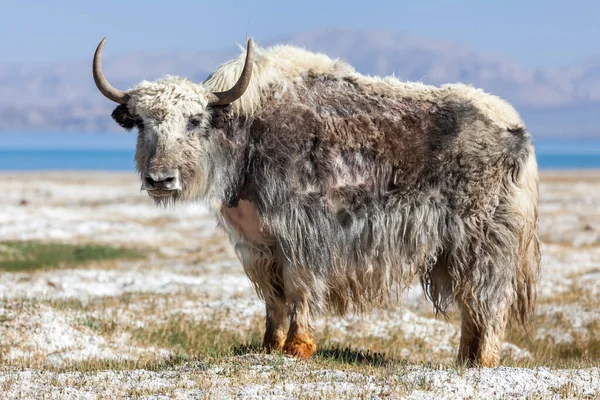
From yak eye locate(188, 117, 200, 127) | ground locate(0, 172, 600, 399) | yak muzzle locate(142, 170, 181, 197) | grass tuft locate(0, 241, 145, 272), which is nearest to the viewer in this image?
ground locate(0, 172, 600, 399)

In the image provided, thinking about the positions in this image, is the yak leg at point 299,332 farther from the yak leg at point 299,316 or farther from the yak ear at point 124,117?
the yak ear at point 124,117

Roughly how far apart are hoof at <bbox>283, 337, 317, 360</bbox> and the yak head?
1480 mm

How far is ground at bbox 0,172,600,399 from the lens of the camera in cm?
628

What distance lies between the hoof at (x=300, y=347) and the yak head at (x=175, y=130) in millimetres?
1480

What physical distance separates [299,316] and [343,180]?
123 centimetres

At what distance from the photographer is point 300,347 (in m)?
7.55

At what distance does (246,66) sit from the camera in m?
7.21

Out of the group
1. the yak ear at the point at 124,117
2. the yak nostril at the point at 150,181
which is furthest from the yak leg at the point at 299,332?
the yak ear at the point at 124,117

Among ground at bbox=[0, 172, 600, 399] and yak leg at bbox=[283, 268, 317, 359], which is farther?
yak leg at bbox=[283, 268, 317, 359]

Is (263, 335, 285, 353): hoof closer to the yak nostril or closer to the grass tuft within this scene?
the yak nostril

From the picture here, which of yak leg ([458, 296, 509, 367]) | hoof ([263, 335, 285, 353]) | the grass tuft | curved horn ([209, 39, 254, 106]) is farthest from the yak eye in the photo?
the grass tuft

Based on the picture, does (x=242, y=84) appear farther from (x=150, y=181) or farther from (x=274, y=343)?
(x=274, y=343)

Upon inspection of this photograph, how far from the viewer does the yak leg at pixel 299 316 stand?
7484 mm

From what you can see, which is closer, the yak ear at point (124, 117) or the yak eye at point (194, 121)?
the yak eye at point (194, 121)
